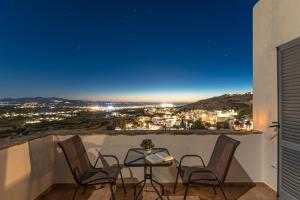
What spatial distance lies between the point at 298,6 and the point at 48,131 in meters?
4.12

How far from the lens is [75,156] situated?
3.45 metres

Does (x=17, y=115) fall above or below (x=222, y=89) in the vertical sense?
below

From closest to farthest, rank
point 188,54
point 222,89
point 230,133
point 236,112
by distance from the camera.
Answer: point 230,133 < point 236,112 < point 188,54 < point 222,89

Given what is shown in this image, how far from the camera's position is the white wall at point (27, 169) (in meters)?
2.86

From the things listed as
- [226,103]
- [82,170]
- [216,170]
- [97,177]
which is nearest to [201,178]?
[216,170]

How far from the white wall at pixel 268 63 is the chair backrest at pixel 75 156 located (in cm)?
281

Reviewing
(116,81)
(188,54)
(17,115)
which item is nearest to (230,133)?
(17,115)

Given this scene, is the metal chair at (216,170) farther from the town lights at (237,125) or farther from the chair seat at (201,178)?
the town lights at (237,125)

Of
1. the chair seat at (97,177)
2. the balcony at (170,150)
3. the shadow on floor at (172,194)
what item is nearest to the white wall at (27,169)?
the balcony at (170,150)

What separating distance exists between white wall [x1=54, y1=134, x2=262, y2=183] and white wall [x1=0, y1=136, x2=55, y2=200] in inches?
10.2

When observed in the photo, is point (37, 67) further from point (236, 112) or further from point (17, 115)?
point (236, 112)

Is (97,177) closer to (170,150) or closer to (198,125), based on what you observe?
(170,150)

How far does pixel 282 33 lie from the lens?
3.52m

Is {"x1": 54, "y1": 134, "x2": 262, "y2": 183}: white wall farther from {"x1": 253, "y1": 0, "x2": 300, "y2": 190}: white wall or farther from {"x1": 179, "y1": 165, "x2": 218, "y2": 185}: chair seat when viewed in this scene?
{"x1": 179, "y1": 165, "x2": 218, "y2": 185}: chair seat
